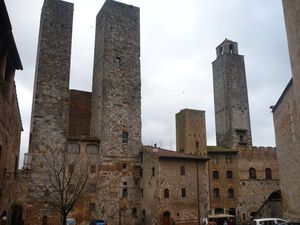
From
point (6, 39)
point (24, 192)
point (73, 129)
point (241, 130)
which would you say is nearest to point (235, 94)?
point (241, 130)

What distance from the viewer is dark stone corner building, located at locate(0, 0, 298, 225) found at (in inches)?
1219

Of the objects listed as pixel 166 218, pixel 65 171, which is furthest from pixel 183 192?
pixel 65 171

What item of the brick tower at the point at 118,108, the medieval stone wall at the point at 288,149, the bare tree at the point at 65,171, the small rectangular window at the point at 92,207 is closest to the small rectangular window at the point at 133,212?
the brick tower at the point at 118,108

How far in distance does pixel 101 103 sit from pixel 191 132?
12942 millimetres

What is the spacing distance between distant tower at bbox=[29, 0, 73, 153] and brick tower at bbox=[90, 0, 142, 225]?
3.72 metres

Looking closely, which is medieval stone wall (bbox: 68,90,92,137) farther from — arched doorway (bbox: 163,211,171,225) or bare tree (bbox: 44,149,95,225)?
arched doorway (bbox: 163,211,171,225)

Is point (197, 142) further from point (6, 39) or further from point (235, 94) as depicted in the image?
point (6, 39)

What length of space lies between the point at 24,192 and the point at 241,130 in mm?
29071

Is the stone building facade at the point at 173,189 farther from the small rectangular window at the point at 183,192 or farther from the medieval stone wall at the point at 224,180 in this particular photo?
the medieval stone wall at the point at 224,180

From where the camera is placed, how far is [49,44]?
34.5 meters

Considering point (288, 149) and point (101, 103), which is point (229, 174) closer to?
point (288, 149)

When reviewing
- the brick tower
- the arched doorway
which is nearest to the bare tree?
the brick tower

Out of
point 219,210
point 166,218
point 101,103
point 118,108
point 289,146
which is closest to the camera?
point 289,146

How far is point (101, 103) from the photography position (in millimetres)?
34375
